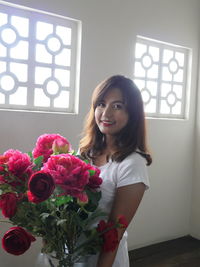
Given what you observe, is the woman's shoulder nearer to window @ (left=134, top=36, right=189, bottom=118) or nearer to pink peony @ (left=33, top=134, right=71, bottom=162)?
pink peony @ (left=33, top=134, right=71, bottom=162)

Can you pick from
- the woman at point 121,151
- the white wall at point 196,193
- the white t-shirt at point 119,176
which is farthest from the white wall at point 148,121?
the white t-shirt at point 119,176

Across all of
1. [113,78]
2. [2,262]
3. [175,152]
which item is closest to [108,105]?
[113,78]

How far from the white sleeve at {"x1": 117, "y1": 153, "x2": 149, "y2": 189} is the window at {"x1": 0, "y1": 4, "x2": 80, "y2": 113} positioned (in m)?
1.30

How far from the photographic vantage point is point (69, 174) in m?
0.70

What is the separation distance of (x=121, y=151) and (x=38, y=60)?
1.33 meters

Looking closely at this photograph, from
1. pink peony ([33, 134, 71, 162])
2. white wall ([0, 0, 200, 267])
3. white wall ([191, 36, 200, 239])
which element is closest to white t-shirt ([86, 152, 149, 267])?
pink peony ([33, 134, 71, 162])

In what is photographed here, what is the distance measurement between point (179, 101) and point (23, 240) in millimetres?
2636

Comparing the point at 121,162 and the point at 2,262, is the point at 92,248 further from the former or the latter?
the point at 2,262

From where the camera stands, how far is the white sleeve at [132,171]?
101cm

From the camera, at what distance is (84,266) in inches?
→ 31.0

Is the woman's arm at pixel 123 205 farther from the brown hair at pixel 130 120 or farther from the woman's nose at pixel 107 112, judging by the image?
the woman's nose at pixel 107 112

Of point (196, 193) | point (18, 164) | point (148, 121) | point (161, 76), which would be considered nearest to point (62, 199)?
point (18, 164)

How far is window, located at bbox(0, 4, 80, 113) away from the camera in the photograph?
2064 millimetres

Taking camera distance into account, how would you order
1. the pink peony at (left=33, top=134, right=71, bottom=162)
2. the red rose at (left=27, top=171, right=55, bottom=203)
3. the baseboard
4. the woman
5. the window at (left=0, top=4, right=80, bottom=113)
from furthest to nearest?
the baseboard → the window at (left=0, top=4, right=80, bottom=113) → the woman → the pink peony at (left=33, top=134, right=71, bottom=162) → the red rose at (left=27, top=171, right=55, bottom=203)
